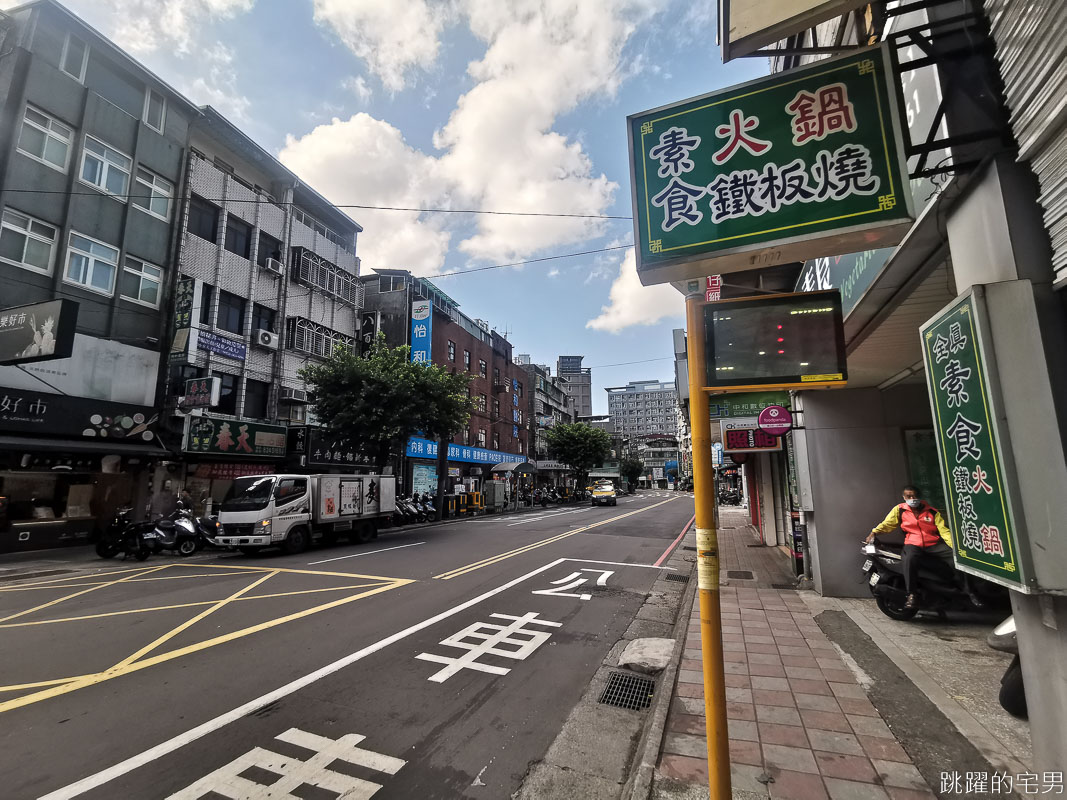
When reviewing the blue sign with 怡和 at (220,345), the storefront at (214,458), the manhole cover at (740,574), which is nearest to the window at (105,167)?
the blue sign with 怡和 at (220,345)

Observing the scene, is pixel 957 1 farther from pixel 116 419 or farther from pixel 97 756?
pixel 116 419

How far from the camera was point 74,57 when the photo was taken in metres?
15.3

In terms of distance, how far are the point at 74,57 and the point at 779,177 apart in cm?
2211

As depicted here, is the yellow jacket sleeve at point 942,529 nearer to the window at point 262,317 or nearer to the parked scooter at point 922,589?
the parked scooter at point 922,589

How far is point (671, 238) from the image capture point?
10.2 feet

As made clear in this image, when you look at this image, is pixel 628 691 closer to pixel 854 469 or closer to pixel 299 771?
pixel 299 771

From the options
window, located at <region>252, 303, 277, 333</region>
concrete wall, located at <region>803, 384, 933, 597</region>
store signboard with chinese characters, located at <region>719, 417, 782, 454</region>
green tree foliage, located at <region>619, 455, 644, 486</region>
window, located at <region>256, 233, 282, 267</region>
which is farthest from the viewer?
green tree foliage, located at <region>619, 455, 644, 486</region>

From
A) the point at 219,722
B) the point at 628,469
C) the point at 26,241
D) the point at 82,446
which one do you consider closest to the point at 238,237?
the point at 26,241

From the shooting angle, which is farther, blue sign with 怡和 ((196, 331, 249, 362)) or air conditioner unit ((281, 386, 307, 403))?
air conditioner unit ((281, 386, 307, 403))

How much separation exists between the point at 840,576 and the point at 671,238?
23.8 feet

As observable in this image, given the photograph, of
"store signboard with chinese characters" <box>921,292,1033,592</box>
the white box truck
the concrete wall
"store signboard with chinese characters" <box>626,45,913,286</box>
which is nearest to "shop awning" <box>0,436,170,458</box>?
the white box truck

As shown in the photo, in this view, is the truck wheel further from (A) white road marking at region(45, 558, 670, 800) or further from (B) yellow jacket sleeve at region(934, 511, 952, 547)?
(B) yellow jacket sleeve at region(934, 511, 952, 547)

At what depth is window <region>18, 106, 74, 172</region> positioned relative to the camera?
13711 mm

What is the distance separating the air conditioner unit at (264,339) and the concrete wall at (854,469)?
65.3 feet
